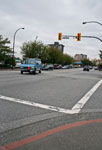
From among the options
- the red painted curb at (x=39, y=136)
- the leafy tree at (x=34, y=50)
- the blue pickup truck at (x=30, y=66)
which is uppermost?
the leafy tree at (x=34, y=50)

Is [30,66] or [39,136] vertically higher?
[30,66]

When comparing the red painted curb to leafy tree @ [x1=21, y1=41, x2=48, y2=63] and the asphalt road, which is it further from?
leafy tree @ [x1=21, y1=41, x2=48, y2=63]

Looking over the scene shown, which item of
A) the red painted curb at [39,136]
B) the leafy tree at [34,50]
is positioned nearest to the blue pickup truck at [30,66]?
the red painted curb at [39,136]

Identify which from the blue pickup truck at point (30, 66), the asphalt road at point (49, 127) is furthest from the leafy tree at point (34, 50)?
the asphalt road at point (49, 127)

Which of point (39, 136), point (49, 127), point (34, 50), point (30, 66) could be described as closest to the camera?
point (39, 136)

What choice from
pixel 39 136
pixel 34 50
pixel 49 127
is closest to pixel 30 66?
pixel 49 127

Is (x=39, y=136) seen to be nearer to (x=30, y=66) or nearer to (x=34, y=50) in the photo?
(x=30, y=66)

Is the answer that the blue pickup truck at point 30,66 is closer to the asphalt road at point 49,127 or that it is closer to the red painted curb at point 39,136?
the asphalt road at point 49,127

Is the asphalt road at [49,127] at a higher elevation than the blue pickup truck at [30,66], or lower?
lower

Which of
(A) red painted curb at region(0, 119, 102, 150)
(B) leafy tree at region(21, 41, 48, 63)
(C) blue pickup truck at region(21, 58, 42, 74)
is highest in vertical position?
(B) leafy tree at region(21, 41, 48, 63)

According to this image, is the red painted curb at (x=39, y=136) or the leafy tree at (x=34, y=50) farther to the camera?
the leafy tree at (x=34, y=50)

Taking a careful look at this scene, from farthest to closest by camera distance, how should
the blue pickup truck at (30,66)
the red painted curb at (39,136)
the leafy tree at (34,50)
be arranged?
the leafy tree at (34,50), the blue pickup truck at (30,66), the red painted curb at (39,136)

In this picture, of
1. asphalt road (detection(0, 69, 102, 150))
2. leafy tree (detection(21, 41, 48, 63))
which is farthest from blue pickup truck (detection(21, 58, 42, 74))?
leafy tree (detection(21, 41, 48, 63))

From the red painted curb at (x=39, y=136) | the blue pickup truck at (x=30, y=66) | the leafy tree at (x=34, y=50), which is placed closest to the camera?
the red painted curb at (x=39, y=136)
